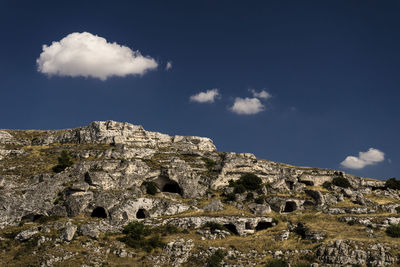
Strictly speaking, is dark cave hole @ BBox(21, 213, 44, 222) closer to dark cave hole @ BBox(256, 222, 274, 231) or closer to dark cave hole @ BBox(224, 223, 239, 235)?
dark cave hole @ BBox(224, 223, 239, 235)

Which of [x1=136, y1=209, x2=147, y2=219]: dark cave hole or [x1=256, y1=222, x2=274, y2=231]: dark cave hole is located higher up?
[x1=136, y1=209, x2=147, y2=219]: dark cave hole

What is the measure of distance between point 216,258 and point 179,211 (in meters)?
15.9

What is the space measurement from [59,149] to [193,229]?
4641 centimetres

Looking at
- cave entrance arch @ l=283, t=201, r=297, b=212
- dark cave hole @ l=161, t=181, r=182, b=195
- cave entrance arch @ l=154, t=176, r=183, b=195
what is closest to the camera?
cave entrance arch @ l=283, t=201, r=297, b=212

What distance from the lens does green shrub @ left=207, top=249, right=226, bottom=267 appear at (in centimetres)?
4481

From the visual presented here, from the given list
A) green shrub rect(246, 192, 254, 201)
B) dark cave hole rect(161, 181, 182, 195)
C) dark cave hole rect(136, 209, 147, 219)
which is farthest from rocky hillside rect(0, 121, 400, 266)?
dark cave hole rect(136, 209, 147, 219)

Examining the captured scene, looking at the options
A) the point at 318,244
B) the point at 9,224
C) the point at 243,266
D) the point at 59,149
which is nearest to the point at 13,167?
the point at 59,149

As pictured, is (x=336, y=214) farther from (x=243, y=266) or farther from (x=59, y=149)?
(x=59, y=149)

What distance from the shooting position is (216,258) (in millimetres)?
45625

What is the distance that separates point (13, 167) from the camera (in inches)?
2835

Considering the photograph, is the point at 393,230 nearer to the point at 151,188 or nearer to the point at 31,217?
the point at 151,188

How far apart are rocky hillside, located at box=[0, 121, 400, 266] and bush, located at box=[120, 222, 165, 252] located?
0.45 feet

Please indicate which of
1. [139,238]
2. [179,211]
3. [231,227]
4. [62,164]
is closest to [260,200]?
[231,227]

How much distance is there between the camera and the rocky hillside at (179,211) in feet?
151
